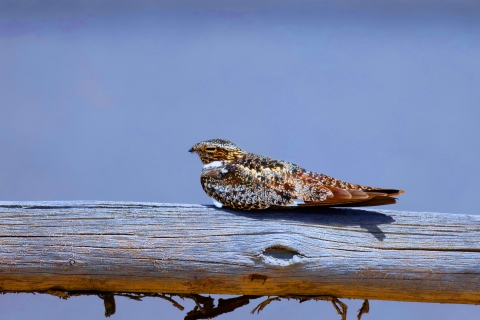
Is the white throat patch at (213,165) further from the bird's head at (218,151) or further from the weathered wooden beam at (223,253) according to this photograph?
the weathered wooden beam at (223,253)

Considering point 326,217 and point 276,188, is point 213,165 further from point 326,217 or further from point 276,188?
point 326,217

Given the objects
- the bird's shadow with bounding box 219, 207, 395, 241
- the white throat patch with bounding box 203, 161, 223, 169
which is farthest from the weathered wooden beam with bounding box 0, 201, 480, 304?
the white throat patch with bounding box 203, 161, 223, 169

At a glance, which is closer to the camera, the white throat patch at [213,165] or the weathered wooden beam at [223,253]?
the weathered wooden beam at [223,253]

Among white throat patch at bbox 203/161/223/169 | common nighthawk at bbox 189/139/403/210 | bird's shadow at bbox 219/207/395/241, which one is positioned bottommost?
bird's shadow at bbox 219/207/395/241

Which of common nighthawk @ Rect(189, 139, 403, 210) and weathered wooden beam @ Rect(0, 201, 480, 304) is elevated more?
common nighthawk @ Rect(189, 139, 403, 210)

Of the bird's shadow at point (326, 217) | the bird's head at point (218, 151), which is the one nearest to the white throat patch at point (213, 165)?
the bird's head at point (218, 151)

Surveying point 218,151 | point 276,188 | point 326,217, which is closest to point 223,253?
point 276,188

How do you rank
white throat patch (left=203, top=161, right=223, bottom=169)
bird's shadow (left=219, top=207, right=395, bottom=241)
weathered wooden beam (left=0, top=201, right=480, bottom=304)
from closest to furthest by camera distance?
weathered wooden beam (left=0, top=201, right=480, bottom=304)
bird's shadow (left=219, top=207, right=395, bottom=241)
white throat patch (left=203, top=161, right=223, bottom=169)

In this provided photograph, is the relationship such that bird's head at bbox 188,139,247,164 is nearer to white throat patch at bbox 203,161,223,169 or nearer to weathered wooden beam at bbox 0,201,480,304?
white throat patch at bbox 203,161,223,169
